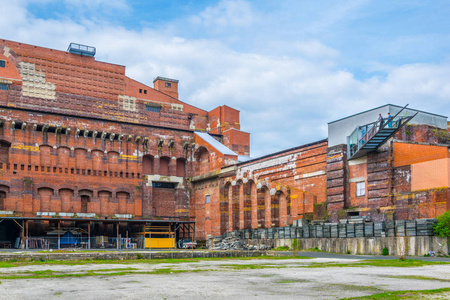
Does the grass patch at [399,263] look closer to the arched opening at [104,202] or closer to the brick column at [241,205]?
the brick column at [241,205]

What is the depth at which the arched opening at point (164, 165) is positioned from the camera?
56.2m

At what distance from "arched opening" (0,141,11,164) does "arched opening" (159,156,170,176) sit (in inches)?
623

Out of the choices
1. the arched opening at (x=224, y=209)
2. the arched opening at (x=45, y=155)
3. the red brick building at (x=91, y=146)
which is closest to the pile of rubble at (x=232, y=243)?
the arched opening at (x=224, y=209)

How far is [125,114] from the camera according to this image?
55.1 m

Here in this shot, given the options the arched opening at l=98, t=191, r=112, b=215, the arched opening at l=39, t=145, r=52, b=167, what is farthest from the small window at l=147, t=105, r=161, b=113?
the arched opening at l=39, t=145, r=52, b=167

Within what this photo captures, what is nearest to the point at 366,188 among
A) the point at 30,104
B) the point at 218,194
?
the point at 218,194

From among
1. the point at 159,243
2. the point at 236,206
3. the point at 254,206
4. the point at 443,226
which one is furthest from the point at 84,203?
the point at 443,226

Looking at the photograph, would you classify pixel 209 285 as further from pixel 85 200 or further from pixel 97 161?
pixel 97 161

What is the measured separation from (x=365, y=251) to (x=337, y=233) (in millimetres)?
3096

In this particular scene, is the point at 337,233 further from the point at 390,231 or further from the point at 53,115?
the point at 53,115

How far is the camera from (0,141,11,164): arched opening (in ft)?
157

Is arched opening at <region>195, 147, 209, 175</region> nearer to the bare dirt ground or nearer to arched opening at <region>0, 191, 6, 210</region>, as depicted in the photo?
arched opening at <region>0, 191, 6, 210</region>

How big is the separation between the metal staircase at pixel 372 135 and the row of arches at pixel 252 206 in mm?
8283

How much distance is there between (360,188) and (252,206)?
13941mm
